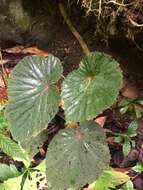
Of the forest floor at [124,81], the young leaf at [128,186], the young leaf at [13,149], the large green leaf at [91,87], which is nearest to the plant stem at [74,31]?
the forest floor at [124,81]

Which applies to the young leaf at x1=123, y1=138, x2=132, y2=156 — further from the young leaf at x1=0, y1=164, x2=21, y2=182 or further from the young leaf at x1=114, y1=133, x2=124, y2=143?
the young leaf at x1=0, y1=164, x2=21, y2=182

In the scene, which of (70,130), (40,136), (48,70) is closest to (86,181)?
(70,130)

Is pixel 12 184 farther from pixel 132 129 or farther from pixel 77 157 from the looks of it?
pixel 132 129

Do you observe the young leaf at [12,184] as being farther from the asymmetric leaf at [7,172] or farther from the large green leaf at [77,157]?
the large green leaf at [77,157]

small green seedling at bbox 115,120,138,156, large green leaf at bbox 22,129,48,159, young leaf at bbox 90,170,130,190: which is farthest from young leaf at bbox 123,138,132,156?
large green leaf at bbox 22,129,48,159

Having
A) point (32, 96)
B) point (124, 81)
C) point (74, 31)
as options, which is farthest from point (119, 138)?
point (74, 31)

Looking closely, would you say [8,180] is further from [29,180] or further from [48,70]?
[48,70]
